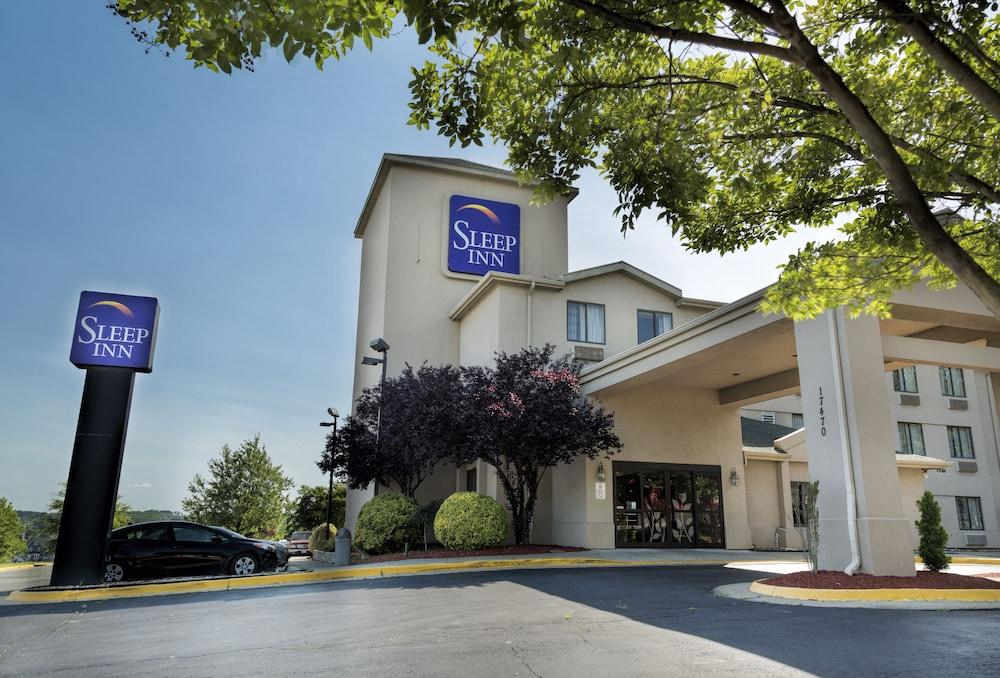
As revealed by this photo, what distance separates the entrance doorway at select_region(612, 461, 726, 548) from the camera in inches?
868

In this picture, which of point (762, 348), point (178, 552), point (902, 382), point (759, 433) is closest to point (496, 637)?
point (178, 552)

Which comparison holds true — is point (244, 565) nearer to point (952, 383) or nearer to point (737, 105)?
point (737, 105)

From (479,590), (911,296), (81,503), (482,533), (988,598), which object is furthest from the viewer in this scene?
(482,533)

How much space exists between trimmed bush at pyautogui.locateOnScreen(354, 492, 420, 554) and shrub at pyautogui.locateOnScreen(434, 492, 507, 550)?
1.48 meters

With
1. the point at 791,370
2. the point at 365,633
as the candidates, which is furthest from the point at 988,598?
the point at 791,370

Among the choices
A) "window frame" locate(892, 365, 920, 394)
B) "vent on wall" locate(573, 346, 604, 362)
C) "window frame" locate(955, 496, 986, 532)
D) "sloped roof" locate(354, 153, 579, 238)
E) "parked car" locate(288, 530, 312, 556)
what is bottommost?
"parked car" locate(288, 530, 312, 556)

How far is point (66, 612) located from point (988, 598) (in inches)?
537

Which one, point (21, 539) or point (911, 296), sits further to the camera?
point (21, 539)

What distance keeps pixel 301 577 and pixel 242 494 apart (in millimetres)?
34501

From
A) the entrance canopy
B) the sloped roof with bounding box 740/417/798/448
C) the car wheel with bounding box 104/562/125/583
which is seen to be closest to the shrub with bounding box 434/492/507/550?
the entrance canopy

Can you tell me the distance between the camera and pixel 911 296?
520 inches

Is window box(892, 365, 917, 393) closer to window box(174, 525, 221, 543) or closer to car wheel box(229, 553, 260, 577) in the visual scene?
car wheel box(229, 553, 260, 577)

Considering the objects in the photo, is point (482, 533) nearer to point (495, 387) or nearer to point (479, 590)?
point (495, 387)

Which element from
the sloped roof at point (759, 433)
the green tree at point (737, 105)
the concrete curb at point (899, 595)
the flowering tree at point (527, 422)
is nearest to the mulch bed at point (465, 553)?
the flowering tree at point (527, 422)
